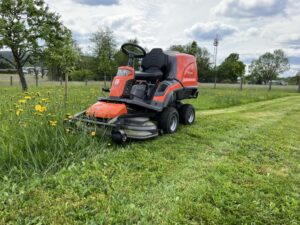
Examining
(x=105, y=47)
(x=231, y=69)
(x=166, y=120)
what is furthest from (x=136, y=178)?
(x=231, y=69)

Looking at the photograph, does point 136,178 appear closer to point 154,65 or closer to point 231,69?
point 154,65

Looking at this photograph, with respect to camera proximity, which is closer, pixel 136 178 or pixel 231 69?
pixel 136 178

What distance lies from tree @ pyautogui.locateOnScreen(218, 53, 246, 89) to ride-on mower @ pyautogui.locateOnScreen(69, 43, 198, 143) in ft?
123

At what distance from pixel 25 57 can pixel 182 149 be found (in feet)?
39.5

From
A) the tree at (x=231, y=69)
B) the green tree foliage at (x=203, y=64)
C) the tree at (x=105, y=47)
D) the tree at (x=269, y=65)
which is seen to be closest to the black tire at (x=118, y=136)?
the tree at (x=105, y=47)

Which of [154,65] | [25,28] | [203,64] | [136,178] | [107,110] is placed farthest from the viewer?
[203,64]

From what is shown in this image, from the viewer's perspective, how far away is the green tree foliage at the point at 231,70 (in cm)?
4141

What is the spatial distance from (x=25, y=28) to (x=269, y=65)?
3014 centimetres

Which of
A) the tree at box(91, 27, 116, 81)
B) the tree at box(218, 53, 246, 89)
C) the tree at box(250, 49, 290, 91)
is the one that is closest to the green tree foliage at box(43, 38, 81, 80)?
the tree at box(91, 27, 116, 81)

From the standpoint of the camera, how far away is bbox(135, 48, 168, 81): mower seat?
196 inches

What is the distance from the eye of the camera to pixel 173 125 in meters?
5.02

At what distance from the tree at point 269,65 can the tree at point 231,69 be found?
3830mm

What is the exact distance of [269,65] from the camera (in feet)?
115

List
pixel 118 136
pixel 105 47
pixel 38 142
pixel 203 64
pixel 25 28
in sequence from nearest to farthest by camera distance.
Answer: pixel 38 142
pixel 118 136
pixel 25 28
pixel 105 47
pixel 203 64
